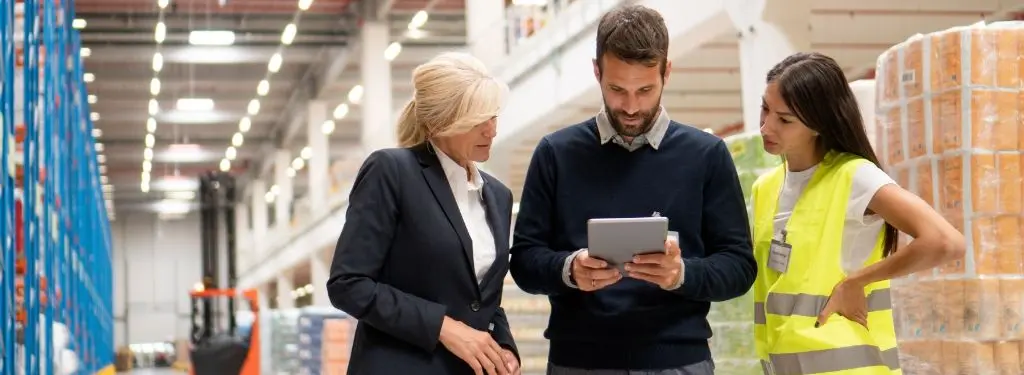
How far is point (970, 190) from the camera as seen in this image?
494 cm

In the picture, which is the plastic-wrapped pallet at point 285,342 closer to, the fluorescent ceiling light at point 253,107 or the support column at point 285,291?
the fluorescent ceiling light at point 253,107

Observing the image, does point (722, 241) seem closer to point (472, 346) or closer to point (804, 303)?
point (804, 303)

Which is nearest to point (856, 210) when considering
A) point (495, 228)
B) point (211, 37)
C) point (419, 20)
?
point (495, 228)

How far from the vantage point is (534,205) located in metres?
3.10

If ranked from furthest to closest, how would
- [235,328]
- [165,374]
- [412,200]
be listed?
[165,374]
[235,328]
[412,200]

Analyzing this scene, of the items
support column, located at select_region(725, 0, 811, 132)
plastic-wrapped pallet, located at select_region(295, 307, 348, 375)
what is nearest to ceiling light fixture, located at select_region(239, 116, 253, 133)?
plastic-wrapped pallet, located at select_region(295, 307, 348, 375)

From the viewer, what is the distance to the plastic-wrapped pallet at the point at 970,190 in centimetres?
493

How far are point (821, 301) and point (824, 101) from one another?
491 mm

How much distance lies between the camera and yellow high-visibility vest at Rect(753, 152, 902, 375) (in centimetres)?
303

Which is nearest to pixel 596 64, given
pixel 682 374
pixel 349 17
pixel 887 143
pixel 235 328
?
pixel 682 374

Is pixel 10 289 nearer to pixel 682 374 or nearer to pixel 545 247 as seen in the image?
pixel 545 247

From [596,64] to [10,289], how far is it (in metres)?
2.75

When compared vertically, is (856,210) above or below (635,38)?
below

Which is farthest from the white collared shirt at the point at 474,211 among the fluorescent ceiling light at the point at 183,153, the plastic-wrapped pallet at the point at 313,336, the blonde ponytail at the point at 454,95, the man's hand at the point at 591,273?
the fluorescent ceiling light at the point at 183,153
